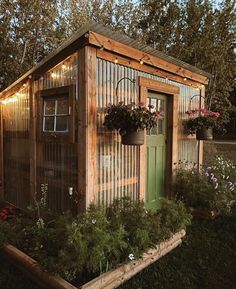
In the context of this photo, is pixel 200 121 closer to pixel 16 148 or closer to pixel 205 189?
pixel 205 189

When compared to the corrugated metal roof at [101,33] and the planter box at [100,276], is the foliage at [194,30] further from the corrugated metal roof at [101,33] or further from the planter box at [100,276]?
the planter box at [100,276]

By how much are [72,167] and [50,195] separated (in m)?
0.75

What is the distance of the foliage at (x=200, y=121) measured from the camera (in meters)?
4.90

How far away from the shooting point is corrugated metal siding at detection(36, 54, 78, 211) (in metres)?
3.35

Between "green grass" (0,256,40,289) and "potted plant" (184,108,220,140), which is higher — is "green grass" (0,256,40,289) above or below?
below

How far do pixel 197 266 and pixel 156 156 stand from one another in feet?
6.73

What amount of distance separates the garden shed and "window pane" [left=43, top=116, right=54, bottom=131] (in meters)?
0.02

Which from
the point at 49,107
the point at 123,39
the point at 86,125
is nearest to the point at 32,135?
the point at 49,107

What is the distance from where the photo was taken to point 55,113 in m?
3.57

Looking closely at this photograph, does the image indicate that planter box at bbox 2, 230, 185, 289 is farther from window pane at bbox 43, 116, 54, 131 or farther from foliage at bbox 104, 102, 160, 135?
window pane at bbox 43, 116, 54, 131

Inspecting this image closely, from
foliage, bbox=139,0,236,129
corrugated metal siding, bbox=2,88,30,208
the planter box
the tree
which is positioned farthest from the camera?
foliage, bbox=139,0,236,129

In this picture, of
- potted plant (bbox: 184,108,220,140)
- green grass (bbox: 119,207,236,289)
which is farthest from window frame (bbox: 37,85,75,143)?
potted plant (bbox: 184,108,220,140)

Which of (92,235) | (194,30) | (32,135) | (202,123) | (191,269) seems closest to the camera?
(92,235)

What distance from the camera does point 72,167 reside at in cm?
337
